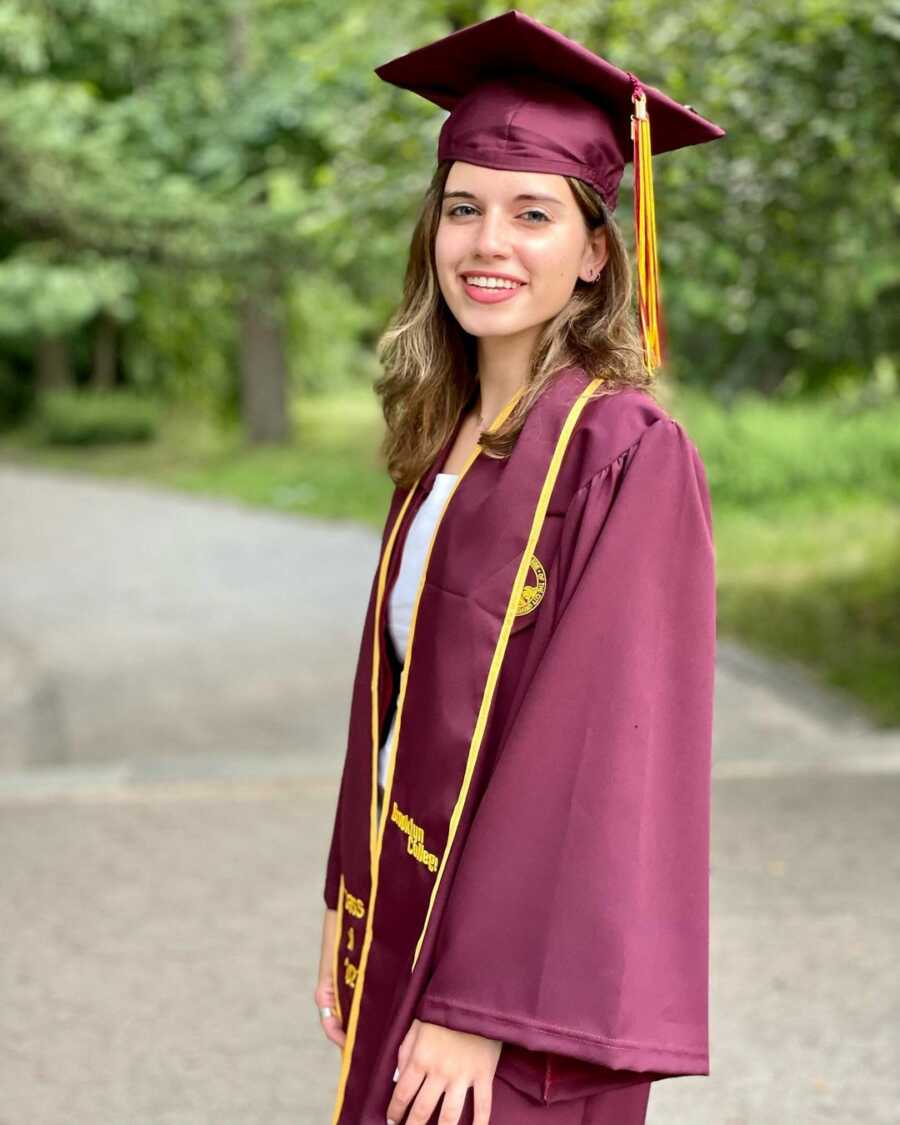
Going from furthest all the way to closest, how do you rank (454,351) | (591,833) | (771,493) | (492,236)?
1. (771,493)
2. (454,351)
3. (492,236)
4. (591,833)

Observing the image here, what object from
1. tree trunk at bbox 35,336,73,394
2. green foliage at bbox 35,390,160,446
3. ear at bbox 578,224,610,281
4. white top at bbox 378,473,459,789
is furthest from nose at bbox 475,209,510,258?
tree trunk at bbox 35,336,73,394

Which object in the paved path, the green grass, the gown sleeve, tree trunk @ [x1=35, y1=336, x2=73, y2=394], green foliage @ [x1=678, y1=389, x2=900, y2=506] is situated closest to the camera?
the gown sleeve

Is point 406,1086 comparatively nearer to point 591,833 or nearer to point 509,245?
point 591,833

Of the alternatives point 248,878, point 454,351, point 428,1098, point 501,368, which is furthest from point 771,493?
point 428,1098

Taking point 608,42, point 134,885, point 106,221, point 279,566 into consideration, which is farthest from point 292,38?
point 134,885

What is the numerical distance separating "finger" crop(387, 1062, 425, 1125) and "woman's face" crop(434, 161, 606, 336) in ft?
2.89

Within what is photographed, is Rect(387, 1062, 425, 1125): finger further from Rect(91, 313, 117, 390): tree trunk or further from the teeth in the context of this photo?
Rect(91, 313, 117, 390): tree trunk

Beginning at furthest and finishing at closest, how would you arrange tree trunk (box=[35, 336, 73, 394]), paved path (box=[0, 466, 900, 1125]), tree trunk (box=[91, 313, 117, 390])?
tree trunk (box=[91, 313, 117, 390])
tree trunk (box=[35, 336, 73, 394])
paved path (box=[0, 466, 900, 1125])

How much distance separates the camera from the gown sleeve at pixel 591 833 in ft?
5.94

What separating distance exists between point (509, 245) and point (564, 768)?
24.8 inches

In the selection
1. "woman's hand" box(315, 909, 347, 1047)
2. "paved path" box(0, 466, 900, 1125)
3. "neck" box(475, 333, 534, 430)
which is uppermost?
"neck" box(475, 333, 534, 430)

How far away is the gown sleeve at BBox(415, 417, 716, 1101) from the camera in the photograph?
181 cm

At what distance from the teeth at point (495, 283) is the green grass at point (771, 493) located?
17.8 feet

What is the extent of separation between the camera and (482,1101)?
185 centimetres
